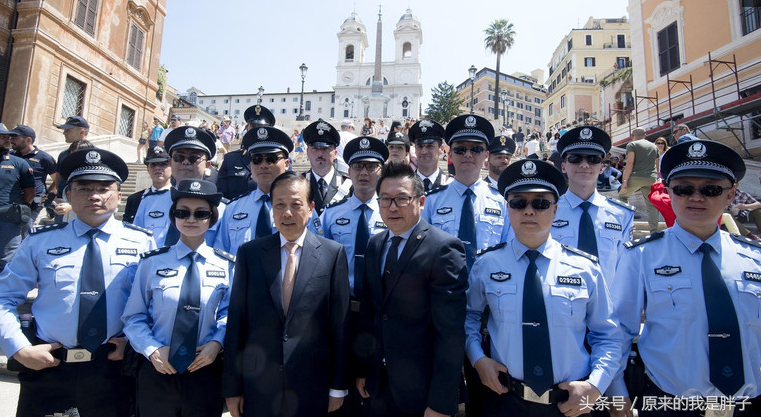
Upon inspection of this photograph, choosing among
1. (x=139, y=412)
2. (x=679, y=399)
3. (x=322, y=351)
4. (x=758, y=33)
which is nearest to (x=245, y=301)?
(x=322, y=351)

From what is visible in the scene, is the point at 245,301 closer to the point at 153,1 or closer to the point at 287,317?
the point at 287,317

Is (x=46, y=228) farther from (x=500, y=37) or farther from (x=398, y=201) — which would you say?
(x=500, y=37)

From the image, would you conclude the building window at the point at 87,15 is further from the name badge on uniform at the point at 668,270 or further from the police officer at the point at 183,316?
the name badge on uniform at the point at 668,270

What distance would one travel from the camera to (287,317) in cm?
261

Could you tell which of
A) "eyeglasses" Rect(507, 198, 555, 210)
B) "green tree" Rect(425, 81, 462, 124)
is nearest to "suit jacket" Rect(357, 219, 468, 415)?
"eyeglasses" Rect(507, 198, 555, 210)

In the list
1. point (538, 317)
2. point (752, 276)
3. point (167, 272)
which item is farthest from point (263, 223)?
point (752, 276)

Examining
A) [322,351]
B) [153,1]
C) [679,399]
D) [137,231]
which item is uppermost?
[153,1]

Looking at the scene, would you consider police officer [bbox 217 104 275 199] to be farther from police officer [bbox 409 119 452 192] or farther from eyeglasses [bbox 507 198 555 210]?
eyeglasses [bbox 507 198 555 210]

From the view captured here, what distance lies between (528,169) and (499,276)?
30.5 inches

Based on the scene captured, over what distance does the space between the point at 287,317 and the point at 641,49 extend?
2581 cm

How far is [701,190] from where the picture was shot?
2.54 m

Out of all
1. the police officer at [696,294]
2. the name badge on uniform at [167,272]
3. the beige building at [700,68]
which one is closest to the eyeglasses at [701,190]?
the police officer at [696,294]

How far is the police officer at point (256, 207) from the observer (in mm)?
3969

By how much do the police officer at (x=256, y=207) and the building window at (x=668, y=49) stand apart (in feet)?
73.5
